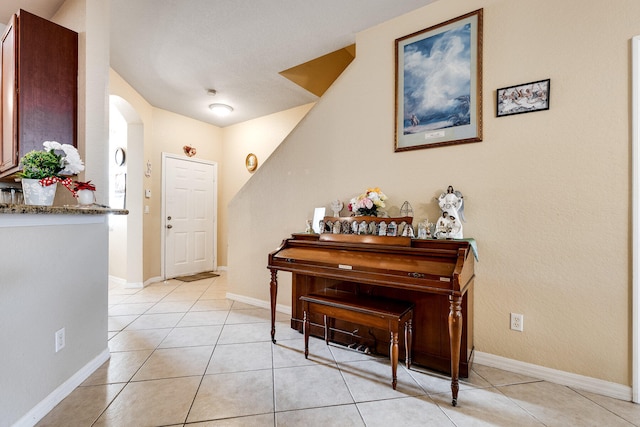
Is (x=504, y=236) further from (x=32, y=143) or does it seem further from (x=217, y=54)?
(x=32, y=143)

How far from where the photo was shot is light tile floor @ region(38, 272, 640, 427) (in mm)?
1497

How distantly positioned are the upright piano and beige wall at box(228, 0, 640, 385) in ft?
1.13

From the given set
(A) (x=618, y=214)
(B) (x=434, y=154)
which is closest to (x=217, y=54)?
(B) (x=434, y=154)

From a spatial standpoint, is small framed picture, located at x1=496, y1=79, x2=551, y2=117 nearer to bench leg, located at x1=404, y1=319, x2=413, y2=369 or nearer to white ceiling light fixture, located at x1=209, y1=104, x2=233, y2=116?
bench leg, located at x1=404, y1=319, x2=413, y2=369

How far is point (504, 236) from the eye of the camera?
2.00m

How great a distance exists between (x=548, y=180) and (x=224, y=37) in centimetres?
297

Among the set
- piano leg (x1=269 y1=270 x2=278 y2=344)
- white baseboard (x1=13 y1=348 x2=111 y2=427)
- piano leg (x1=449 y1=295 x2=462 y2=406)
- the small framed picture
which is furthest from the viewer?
piano leg (x1=269 y1=270 x2=278 y2=344)

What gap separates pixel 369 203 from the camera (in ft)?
7.52

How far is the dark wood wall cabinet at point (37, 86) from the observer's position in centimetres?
194

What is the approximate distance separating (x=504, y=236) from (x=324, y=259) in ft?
4.27

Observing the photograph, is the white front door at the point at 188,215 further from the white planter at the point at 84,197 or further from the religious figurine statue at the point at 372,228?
the religious figurine statue at the point at 372,228

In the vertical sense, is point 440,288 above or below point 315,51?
below

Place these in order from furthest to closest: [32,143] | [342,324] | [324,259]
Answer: [342,324] → [324,259] → [32,143]

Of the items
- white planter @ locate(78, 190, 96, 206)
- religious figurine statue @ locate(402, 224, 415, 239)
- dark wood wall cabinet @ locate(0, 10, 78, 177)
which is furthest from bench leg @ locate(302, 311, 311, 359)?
dark wood wall cabinet @ locate(0, 10, 78, 177)
